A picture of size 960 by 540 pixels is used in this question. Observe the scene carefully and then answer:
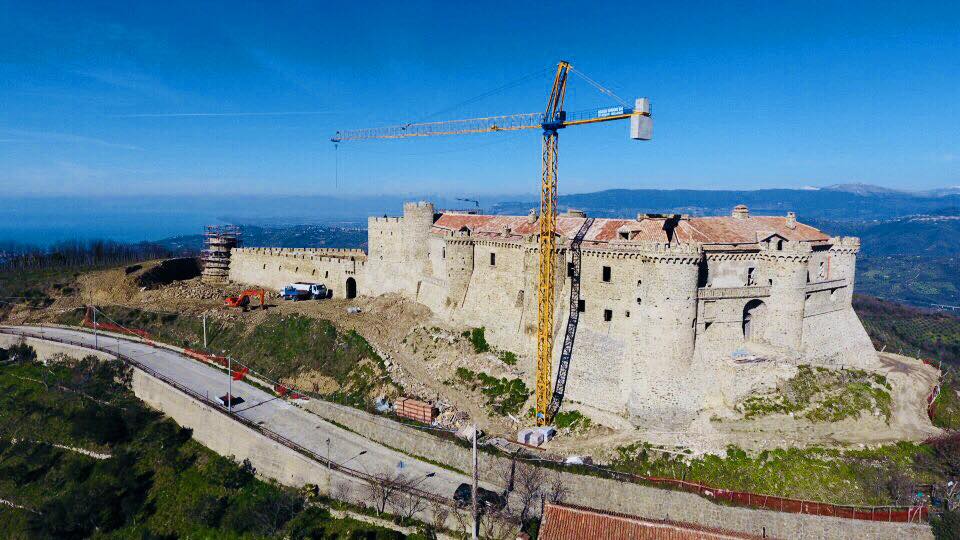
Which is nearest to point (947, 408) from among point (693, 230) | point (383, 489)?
point (693, 230)

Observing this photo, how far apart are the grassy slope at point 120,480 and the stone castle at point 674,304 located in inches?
767

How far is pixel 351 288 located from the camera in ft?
219

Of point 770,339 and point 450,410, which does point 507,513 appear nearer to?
point 450,410

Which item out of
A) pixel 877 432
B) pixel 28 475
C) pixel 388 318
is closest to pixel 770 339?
pixel 877 432

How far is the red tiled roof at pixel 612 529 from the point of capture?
79.5 feet

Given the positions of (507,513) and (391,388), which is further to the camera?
(391,388)

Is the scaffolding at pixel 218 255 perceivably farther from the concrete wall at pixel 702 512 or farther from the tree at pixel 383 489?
the concrete wall at pixel 702 512

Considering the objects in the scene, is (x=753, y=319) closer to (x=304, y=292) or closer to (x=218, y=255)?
(x=304, y=292)

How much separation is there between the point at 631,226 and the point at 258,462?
3311 cm

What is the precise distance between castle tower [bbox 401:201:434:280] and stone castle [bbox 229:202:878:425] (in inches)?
280

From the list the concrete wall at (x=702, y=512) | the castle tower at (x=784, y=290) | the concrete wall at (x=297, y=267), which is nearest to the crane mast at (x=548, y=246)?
the concrete wall at (x=702, y=512)

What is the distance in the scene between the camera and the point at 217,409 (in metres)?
44.0

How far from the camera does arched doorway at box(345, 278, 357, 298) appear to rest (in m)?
66.4

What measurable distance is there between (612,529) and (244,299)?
56335 mm
